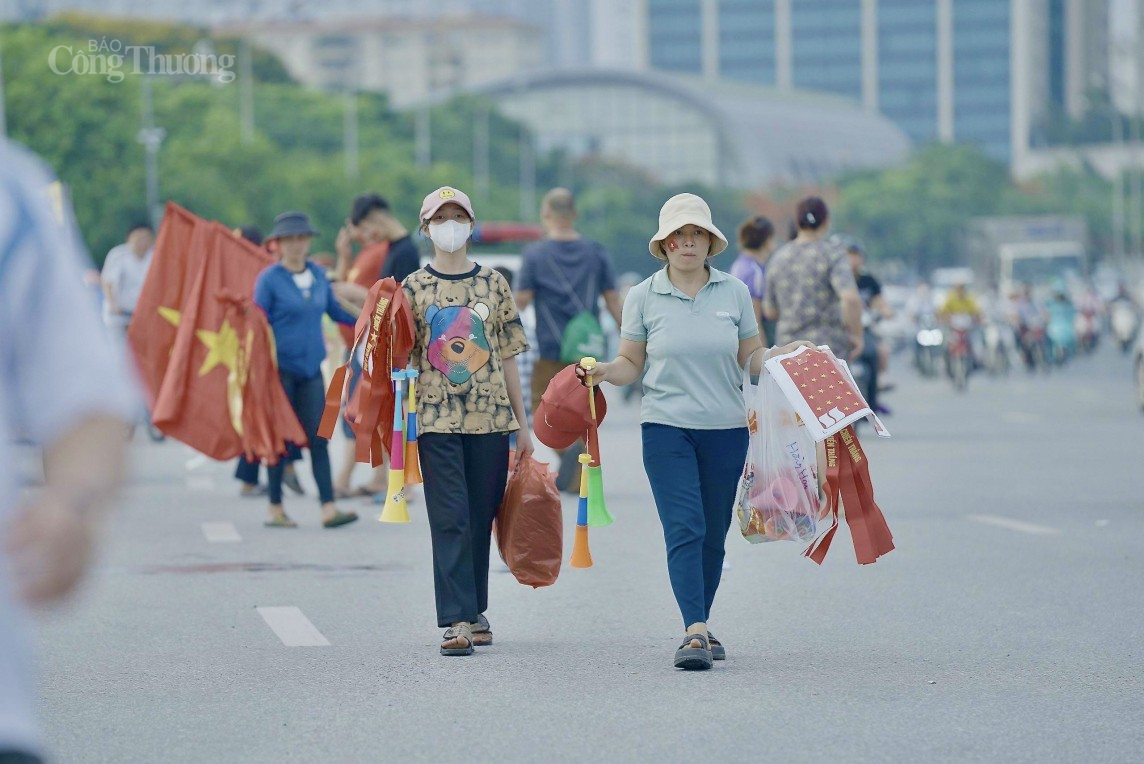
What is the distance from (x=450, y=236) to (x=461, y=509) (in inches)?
39.6

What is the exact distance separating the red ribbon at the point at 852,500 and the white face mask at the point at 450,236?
151 cm

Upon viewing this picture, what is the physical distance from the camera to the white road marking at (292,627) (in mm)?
7895

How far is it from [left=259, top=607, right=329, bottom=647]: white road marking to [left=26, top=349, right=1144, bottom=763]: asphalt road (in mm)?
31

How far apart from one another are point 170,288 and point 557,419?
6.29 meters

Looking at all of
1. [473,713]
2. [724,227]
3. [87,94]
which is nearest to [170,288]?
[473,713]

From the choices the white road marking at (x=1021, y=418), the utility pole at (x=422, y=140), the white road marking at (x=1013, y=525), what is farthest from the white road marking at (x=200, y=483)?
the utility pole at (x=422, y=140)

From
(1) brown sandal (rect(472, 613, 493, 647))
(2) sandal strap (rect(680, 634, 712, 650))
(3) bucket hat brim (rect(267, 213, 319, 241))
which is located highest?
(3) bucket hat brim (rect(267, 213, 319, 241))

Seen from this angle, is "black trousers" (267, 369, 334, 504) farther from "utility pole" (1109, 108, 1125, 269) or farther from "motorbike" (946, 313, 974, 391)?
"utility pole" (1109, 108, 1125, 269)

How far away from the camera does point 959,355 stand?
29.4 metres

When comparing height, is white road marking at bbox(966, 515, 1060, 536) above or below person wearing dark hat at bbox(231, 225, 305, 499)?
below

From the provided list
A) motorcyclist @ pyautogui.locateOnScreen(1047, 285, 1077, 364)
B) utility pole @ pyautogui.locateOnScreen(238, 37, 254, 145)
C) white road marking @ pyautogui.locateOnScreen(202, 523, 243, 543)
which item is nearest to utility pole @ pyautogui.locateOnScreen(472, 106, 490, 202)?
utility pole @ pyautogui.locateOnScreen(238, 37, 254, 145)

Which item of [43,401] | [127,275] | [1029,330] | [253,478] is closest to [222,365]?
[253,478]

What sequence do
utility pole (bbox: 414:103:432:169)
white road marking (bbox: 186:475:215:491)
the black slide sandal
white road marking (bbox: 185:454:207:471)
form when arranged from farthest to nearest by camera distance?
utility pole (bbox: 414:103:432:169) → white road marking (bbox: 185:454:207:471) → white road marking (bbox: 186:475:215:491) → the black slide sandal

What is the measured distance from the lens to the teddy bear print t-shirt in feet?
25.4
